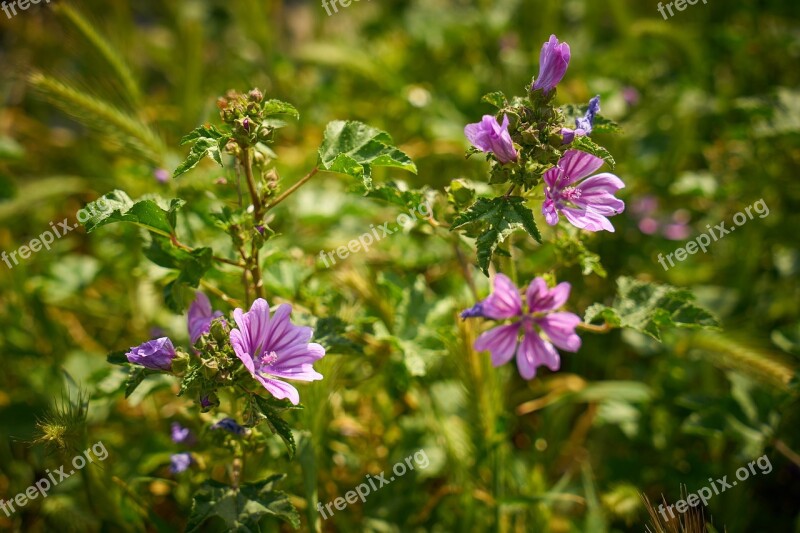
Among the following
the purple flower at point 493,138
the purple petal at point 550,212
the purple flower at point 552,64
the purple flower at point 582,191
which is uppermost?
the purple flower at point 552,64

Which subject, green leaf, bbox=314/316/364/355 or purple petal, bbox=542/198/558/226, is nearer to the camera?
purple petal, bbox=542/198/558/226

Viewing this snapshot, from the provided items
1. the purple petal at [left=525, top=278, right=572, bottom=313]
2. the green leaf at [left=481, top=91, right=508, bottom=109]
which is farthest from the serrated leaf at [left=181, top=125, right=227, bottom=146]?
the purple petal at [left=525, top=278, right=572, bottom=313]

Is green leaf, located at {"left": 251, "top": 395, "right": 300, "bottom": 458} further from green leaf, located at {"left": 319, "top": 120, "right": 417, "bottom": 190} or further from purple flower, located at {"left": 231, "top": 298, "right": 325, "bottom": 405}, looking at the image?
green leaf, located at {"left": 319, "top": 120, "right": 417, "bottom": 190}

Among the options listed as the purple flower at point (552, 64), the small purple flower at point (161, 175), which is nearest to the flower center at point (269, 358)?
the purple flower at point (552, 64)

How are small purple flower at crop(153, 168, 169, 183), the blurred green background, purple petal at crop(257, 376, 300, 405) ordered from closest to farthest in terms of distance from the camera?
purple petal at crop(257, 376, 300, 405)
the blurred green background
small purple flower at crop(153, 168, 169, 183)

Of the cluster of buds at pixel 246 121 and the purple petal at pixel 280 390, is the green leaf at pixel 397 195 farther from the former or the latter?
the purple petal at pixel 280 390

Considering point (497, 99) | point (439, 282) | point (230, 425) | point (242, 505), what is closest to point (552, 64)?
point (497, 99)

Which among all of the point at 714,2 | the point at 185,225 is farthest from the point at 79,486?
the point at 714,2

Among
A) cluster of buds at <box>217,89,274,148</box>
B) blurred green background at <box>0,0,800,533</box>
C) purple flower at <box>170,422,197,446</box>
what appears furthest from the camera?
blurred green background at <box>0,0,800,533</box>
